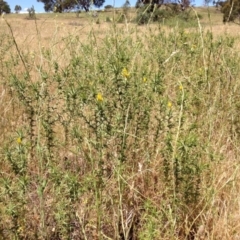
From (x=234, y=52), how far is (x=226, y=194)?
1.90 m

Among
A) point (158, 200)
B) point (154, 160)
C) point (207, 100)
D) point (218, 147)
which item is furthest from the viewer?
point (207, 100)

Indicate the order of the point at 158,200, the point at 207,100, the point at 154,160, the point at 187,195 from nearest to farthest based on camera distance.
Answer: the point at 187,195
the point at 158,200
the point at 154,160
the point at 207,100

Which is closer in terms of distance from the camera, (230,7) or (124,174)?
(124,174)

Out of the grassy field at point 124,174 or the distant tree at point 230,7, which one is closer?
the grassy field at point 124,174

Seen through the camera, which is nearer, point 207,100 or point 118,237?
point 118,237

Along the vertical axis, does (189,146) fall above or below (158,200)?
above

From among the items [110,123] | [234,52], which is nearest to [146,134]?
[110,123]

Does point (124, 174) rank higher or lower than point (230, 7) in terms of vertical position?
lower

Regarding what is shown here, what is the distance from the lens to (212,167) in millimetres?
1629

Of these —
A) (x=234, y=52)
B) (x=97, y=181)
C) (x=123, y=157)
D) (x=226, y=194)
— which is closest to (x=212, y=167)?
(x=226, y=194)

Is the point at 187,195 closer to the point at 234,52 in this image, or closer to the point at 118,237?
the point at 118,237

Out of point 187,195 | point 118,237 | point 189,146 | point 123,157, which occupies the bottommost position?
point 118,237

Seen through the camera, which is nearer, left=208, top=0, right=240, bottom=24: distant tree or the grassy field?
the grassy field

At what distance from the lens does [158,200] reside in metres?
1.60
